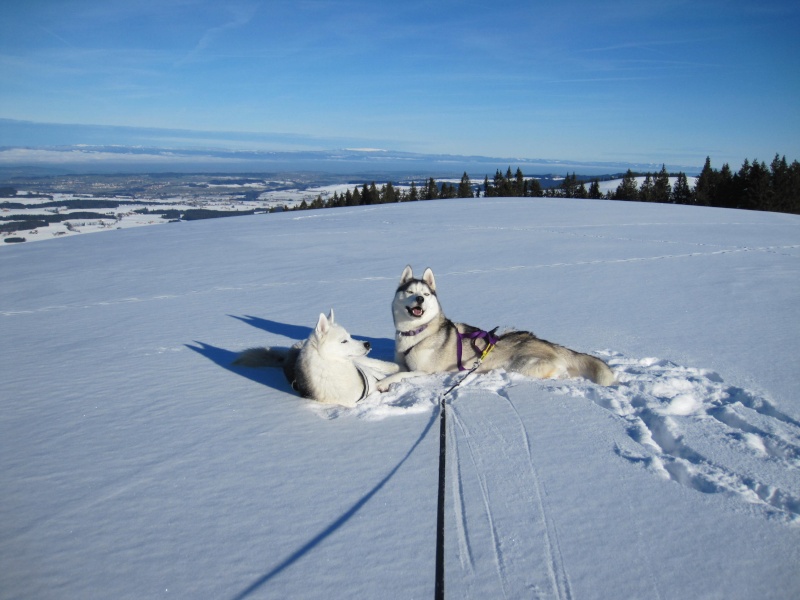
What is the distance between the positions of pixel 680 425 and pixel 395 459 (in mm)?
2201

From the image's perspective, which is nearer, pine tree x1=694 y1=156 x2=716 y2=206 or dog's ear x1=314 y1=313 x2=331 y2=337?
dog's ear x1=314 y1=313 x2=331 y2=337

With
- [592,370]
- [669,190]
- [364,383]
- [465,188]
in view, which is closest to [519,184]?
[465,188]

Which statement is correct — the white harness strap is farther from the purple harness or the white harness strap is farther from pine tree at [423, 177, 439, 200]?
pine tree at [423, 177, 439, 200]

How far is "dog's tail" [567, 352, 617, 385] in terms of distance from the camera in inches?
172

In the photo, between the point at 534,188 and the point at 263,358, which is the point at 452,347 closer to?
the point at 263,358

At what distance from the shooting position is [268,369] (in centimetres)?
507

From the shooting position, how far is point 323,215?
20734 millimetres

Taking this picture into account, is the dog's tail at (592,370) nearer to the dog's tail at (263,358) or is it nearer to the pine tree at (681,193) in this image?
the dog's tail at (263,358)

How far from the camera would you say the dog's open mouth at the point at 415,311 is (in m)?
4.93

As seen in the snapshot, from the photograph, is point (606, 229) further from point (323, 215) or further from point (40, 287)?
point (40, 287)

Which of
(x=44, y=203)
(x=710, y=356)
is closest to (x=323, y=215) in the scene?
(x=710, y=356)

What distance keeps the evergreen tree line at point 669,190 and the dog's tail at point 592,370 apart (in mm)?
36759

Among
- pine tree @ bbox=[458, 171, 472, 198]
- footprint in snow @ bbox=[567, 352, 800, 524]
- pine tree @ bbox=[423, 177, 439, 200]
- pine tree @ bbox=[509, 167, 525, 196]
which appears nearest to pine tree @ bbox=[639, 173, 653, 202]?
pine tree @ bbox=[509, 167, 525, 196]

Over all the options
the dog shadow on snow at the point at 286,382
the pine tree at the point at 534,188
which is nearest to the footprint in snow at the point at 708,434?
the dog shadow on snow at the point at 286,382
